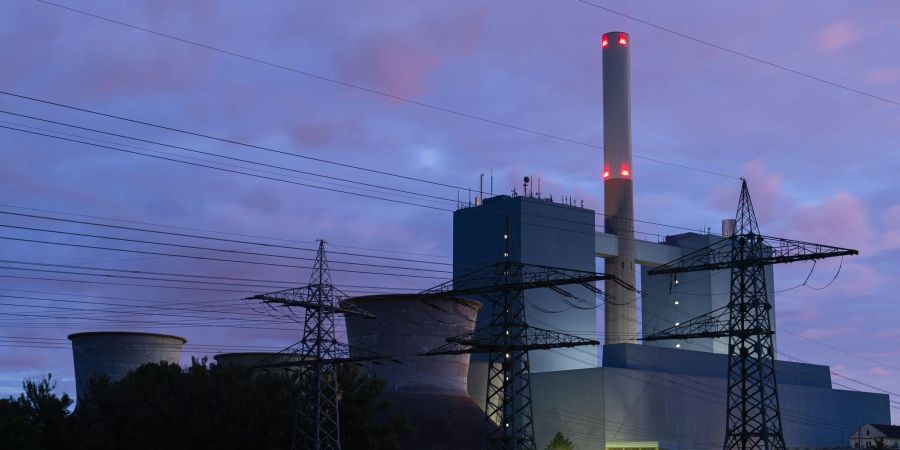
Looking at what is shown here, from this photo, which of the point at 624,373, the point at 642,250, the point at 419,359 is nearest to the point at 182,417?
the point at 419,359

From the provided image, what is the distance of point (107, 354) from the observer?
6662 centimetres

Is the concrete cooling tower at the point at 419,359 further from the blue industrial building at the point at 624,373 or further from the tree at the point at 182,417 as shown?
the blue industrial building at the point at 624,373

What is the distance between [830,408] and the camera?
296 ft

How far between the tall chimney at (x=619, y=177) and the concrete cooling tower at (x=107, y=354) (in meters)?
37.1

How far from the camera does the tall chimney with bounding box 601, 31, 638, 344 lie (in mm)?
85938

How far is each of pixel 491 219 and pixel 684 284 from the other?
24489mm

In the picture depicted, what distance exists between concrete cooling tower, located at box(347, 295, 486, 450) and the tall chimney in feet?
87.3

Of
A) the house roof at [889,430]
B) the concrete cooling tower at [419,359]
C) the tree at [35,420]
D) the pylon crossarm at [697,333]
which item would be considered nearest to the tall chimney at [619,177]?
the pylon crossarm at [697,333]

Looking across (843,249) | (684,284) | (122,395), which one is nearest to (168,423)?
(122,395)

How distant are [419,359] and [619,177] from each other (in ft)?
105

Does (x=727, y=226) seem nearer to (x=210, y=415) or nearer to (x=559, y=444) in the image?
(x=559, y=444)

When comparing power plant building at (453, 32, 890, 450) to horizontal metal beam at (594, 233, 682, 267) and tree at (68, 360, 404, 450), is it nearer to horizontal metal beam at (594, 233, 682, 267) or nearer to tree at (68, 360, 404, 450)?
horizontal metal beam at (594, 233, 682, 267)

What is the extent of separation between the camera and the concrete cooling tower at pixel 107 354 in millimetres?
66375

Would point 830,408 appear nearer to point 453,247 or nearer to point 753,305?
point 453,247
